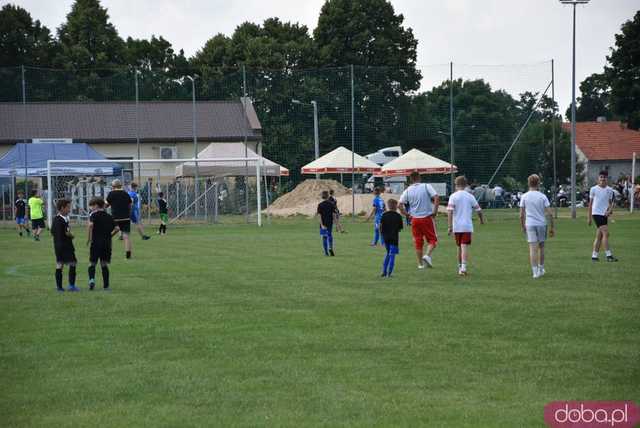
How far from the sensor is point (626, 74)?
66.1 metres

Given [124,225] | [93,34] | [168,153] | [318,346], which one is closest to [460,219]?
[318,346]

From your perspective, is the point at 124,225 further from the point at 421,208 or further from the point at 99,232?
the point at 99,232

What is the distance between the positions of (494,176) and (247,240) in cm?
1712

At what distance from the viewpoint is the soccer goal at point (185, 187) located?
156 ft

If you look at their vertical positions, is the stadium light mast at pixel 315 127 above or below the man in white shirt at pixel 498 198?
above

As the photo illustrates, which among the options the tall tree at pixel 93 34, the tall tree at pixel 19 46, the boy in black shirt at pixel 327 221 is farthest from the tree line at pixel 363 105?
the boy in black shirt at pixel 327 221

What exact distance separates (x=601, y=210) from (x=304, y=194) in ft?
121

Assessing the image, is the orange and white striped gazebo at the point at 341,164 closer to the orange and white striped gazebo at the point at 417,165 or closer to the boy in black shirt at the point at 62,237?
the orange and white striped gazebo at the point at 417,165

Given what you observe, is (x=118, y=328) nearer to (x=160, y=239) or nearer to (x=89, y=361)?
(x=89, y=361)

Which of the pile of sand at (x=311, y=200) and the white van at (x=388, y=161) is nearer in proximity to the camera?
the pile of sand at (x=311, y=200)

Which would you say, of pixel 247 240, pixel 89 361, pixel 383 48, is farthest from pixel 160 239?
pixel 383 48

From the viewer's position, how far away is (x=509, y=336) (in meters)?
11.3

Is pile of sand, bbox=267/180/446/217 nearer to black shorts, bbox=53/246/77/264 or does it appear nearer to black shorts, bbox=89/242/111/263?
black shorts, bbox=89/242/111/263

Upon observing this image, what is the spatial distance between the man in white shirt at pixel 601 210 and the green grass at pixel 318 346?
948mm
